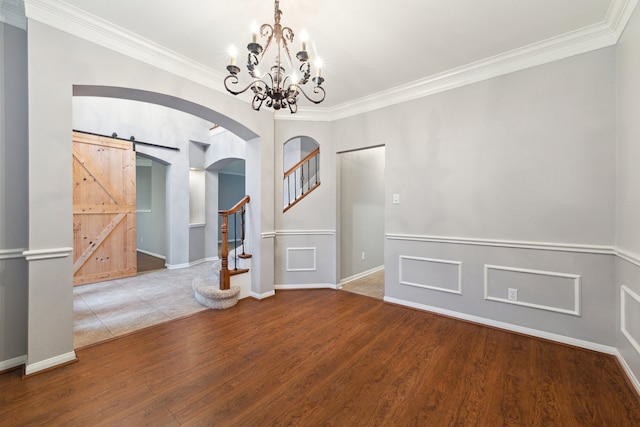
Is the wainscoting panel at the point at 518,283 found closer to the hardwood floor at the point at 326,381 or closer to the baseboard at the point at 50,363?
the hardwood floor at the point at 326,381

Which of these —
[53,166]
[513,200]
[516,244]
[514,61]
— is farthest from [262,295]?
[514,61]

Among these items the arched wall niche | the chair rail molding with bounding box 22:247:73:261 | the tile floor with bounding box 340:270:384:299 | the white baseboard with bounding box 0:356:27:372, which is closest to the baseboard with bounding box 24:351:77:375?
the white baseboard with bounding box 0:356:27:372

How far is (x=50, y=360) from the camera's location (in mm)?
2027

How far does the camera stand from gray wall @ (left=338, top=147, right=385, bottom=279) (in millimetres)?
4375

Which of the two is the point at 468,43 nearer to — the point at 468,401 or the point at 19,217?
the point at 468,401

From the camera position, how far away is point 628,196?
1945 millimetres

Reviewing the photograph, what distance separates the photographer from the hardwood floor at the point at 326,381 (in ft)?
5.18

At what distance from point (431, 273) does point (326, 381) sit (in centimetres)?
190

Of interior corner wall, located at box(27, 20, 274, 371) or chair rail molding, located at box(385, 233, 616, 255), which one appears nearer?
interior corner wall, located at box(27, 20, 274, 371)

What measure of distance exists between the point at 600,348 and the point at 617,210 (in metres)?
1.21

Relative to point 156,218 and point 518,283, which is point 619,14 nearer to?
point 518,283

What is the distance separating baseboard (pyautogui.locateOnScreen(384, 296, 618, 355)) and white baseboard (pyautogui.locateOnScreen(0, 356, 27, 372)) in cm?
366

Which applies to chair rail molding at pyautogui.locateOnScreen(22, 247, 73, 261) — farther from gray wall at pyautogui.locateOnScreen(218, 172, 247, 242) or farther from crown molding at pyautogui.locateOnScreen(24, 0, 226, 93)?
gray wall at pyautogui.locateOnScreen(218, 172, 247, 242)

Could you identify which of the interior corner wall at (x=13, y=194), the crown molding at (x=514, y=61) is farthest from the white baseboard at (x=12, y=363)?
the crown molding at (x=514, y=61)
